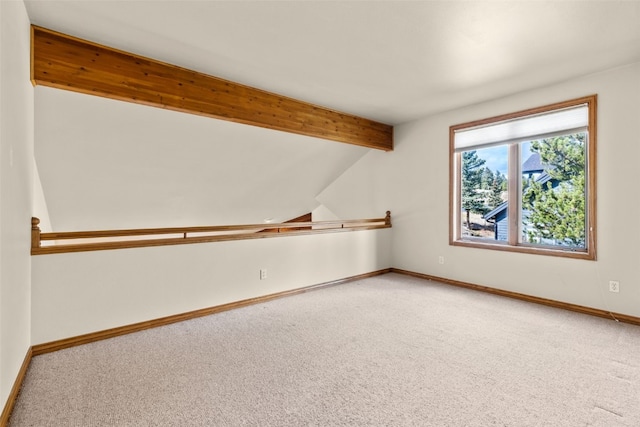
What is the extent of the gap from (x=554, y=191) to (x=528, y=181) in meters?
0.30

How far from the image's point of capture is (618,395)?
192 cm

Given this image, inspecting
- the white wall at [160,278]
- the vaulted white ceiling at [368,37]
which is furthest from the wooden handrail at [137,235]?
the vaulted white ceiling at [368,37]

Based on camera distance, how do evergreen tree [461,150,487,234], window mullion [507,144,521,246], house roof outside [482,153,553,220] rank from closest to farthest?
house roof outside [482,153,553,220] < window mullion [507,144,521,246] < evergreen tree [461,150,487,234]

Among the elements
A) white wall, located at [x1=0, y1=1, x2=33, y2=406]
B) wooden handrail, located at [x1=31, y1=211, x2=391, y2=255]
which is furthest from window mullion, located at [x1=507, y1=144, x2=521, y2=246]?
white wall, located at [x1=0, y1=1, x2=33, y2=406]

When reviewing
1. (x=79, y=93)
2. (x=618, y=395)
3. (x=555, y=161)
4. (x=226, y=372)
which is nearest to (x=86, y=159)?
(x=79, y=93)

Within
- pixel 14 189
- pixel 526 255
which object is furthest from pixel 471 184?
pixel 14 189

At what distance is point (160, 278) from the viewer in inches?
119

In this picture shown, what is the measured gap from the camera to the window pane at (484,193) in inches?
163

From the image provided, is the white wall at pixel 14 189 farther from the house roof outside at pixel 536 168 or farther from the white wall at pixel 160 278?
the house roof outside at pixel 536 168

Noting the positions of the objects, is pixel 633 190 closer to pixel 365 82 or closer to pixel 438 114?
pixel 438 114

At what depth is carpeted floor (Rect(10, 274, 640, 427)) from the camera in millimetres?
1742

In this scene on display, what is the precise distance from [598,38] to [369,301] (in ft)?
10.3

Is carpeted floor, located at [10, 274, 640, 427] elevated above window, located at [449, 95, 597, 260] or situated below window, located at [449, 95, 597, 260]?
below

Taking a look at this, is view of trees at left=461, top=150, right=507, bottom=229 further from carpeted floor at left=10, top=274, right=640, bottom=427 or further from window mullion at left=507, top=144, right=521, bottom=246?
carpeted floor at left=10, top=274, right=640, bottom=427
